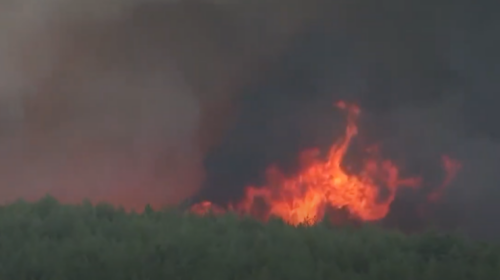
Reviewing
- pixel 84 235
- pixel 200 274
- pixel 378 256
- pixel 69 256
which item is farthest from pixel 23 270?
pixel 378 256

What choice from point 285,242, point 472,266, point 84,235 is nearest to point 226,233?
point 285,242

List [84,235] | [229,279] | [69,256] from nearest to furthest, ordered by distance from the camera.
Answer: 1. [229,279]
2. [69,256]
3. [84,235]

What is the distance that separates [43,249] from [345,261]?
4329mm

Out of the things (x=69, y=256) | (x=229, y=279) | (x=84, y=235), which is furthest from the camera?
(x=84, y=235)

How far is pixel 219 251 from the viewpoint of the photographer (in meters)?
10.3

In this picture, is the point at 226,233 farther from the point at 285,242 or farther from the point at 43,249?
the point at 43,249

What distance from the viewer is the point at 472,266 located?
1038 centimetres

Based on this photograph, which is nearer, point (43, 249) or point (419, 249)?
point (43, 249)

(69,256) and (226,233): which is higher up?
(226,233)

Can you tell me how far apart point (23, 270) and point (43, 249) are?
74 cm

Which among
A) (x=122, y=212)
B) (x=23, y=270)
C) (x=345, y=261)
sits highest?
(x=122, y=212)

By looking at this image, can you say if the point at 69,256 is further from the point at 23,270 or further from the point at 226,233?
the point at 226,233

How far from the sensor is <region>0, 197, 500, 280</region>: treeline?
31.8ft

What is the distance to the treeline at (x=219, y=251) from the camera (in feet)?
31.8
